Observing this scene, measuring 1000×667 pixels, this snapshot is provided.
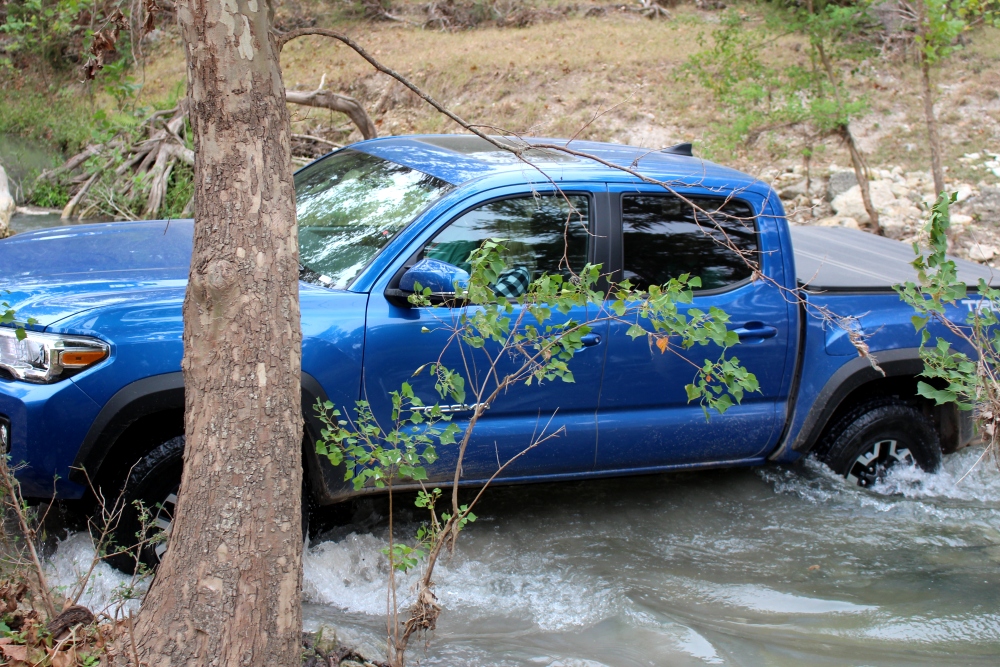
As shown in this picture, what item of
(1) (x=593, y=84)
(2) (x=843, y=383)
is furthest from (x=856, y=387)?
(1) (x=593, y=84)

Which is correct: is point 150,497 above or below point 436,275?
below

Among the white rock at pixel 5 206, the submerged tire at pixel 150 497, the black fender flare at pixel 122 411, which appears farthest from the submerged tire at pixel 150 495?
the white rock at pixel 5 206

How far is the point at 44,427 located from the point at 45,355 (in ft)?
0.81

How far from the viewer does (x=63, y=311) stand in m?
3.14

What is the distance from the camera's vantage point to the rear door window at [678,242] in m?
4.02

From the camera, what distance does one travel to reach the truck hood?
3205 mm

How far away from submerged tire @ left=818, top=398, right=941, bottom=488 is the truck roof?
1.33 m

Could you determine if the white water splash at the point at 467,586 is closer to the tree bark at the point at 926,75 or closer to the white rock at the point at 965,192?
the tree bark at the point at 926,75

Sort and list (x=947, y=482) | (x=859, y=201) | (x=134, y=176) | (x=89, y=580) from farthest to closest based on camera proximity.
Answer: (x=859, y=201), (x=134, y=176), (x=947, y=482), (x=89, y=580)

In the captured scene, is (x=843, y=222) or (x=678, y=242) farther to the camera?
(x=843, y=222)

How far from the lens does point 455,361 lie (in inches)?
142

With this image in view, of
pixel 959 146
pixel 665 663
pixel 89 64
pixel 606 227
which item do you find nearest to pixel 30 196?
pixel 89 64

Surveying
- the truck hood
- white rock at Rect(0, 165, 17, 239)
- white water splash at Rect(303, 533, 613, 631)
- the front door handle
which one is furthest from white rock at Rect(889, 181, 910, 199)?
white rock at Rect(0, 165, 17, 239)

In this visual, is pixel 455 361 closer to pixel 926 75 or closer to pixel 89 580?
pixel 89 580
